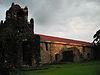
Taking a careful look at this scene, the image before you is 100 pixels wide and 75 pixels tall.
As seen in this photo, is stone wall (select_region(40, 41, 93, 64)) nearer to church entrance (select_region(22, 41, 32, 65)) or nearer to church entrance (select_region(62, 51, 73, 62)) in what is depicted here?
church entrance (select_region(62, 51, 73, 62))

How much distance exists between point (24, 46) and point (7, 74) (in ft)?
36.2

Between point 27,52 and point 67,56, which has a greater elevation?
point 27,52

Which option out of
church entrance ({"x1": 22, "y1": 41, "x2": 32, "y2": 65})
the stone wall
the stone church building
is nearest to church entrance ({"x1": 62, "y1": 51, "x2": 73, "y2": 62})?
the stone church building

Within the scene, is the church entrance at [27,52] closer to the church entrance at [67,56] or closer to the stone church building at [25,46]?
the stone church building at [25,46]

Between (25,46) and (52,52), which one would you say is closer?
(25,46)

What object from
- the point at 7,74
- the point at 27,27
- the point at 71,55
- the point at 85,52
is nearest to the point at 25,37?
the point at 27,27

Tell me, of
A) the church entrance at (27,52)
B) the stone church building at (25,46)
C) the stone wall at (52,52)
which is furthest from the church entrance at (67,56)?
the church entrance at (27,52)

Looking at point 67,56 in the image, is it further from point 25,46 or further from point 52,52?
point 25,46

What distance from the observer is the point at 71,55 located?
28234 millimetres

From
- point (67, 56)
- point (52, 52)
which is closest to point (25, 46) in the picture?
point (52, 52)

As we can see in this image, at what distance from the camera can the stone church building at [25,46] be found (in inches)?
492

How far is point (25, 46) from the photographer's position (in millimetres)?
20141

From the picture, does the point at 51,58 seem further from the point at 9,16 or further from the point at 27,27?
the point at 9,16

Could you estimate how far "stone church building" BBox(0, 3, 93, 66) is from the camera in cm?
1250
